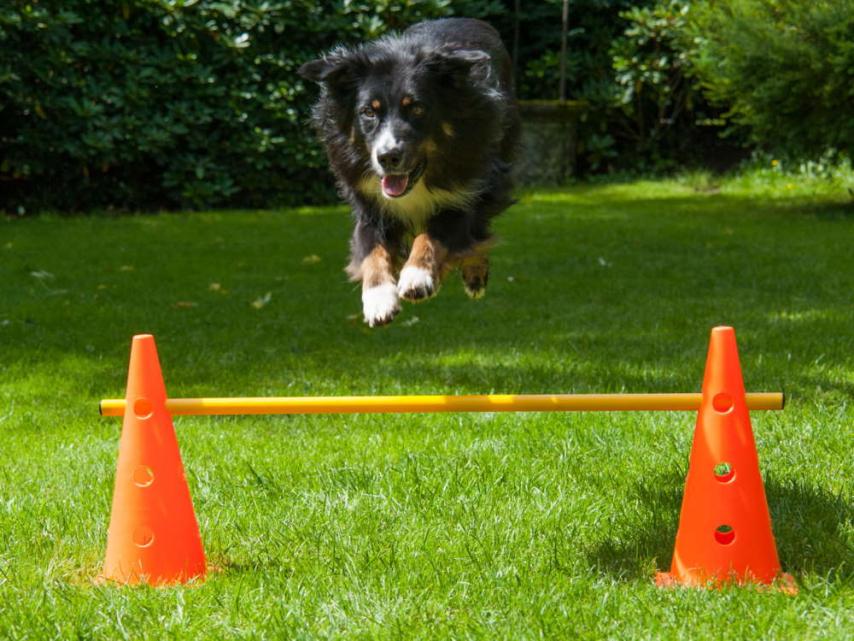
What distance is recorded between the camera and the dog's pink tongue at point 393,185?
374cm

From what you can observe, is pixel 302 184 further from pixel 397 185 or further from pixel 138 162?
pixel 397 185

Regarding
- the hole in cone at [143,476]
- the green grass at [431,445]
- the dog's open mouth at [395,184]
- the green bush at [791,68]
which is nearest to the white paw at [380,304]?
the dog's open mouth at [395,184]

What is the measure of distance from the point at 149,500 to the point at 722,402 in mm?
1692

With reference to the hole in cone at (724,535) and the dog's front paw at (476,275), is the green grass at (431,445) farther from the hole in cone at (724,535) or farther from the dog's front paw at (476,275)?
the dog's front paw at (476,275)

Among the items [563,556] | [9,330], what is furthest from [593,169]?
[563,556]

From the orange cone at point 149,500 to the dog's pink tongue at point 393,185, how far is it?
3.27 ft

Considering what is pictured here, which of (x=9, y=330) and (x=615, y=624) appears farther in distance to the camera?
(x=9, y=330)

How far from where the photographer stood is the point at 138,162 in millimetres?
11594

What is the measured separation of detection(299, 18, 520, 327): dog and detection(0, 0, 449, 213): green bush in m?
7.09

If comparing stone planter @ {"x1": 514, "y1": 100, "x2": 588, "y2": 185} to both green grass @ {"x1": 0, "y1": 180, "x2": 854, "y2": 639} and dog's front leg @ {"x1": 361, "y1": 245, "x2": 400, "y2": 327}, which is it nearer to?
green grass @ {"x1": 0, "y1": 180, "x2": 854, "y2": 639}

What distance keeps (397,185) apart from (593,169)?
10.5m

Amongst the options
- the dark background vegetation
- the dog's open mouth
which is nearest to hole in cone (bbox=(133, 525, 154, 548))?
the dog's open mouth

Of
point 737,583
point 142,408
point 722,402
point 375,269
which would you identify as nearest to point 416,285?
point 375,269

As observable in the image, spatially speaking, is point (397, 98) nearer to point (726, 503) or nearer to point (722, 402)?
point (722, 402)
